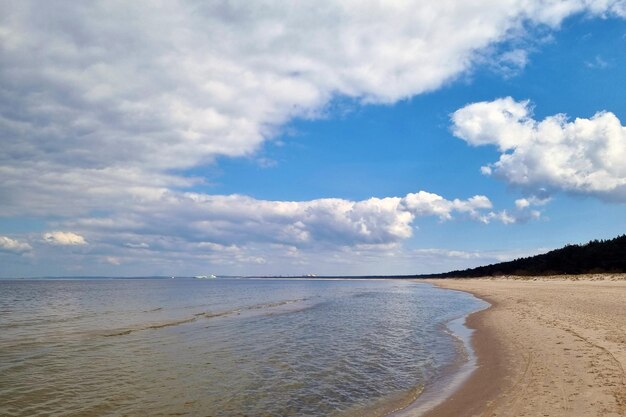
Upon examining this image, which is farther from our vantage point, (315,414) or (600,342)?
(600,342)

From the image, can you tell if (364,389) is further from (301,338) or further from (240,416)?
(301,338)

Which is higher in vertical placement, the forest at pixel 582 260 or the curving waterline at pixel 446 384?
the forest at pixel 582 260

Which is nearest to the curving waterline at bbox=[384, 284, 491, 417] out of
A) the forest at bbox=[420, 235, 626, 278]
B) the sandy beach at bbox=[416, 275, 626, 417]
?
the sandy beach at bbox=[416, 275, 626, 417]

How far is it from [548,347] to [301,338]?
1144 cm

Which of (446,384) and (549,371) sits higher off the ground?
(549,371)

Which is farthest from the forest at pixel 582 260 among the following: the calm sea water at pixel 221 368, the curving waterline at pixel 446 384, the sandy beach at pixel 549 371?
the curving waterline at pixel 446 384

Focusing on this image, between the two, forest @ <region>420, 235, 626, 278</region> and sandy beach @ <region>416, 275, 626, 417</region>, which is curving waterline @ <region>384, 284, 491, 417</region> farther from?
forest @ <region>420, 235, 626, 278</region>

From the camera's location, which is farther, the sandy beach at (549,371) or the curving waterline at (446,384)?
the curving waterline at (446,384)

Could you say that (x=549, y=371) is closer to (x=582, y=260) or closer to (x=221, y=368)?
(x=221, y=368)

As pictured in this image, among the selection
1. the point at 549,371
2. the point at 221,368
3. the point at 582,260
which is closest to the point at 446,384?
the point at 549,371

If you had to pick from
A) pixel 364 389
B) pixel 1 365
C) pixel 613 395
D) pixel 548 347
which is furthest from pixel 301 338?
pixel 613 395

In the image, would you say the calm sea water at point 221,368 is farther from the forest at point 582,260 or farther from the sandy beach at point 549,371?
the forest at point 582,260

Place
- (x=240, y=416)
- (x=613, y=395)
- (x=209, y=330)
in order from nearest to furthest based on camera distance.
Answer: (x=613, y=395) → (x=240, y=416) → (x=209, y=330)

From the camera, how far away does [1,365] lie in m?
16.4
